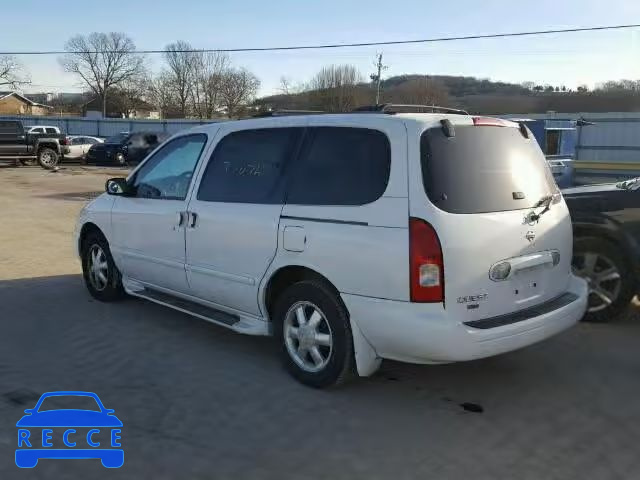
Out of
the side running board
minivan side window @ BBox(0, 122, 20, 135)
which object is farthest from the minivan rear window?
minivan side window @ BBox(0, 122, 20, 135)

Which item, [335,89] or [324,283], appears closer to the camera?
[324,283]

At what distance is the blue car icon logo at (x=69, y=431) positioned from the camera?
128 inches

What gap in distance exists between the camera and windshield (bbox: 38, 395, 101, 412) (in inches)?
149

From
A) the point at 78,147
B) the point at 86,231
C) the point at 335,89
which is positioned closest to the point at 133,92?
the point at 335,89

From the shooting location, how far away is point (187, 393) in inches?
158

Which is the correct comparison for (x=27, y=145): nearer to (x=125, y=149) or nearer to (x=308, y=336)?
(x=125, y=149)

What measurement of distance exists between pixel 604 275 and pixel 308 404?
3.09 meters

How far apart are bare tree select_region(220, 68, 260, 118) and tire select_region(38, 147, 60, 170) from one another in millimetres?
51620

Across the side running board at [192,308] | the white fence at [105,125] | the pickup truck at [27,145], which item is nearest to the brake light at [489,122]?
the side running board at [192,308]

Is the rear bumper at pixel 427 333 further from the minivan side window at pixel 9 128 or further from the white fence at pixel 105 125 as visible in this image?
the white fence at pixel 105 125

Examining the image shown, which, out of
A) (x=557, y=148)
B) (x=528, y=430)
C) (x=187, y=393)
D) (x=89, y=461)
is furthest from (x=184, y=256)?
(x=557, y=148)

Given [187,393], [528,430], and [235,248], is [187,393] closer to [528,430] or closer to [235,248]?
[235,248]

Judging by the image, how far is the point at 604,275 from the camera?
541 centimetres

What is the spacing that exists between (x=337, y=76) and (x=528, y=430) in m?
71.1
